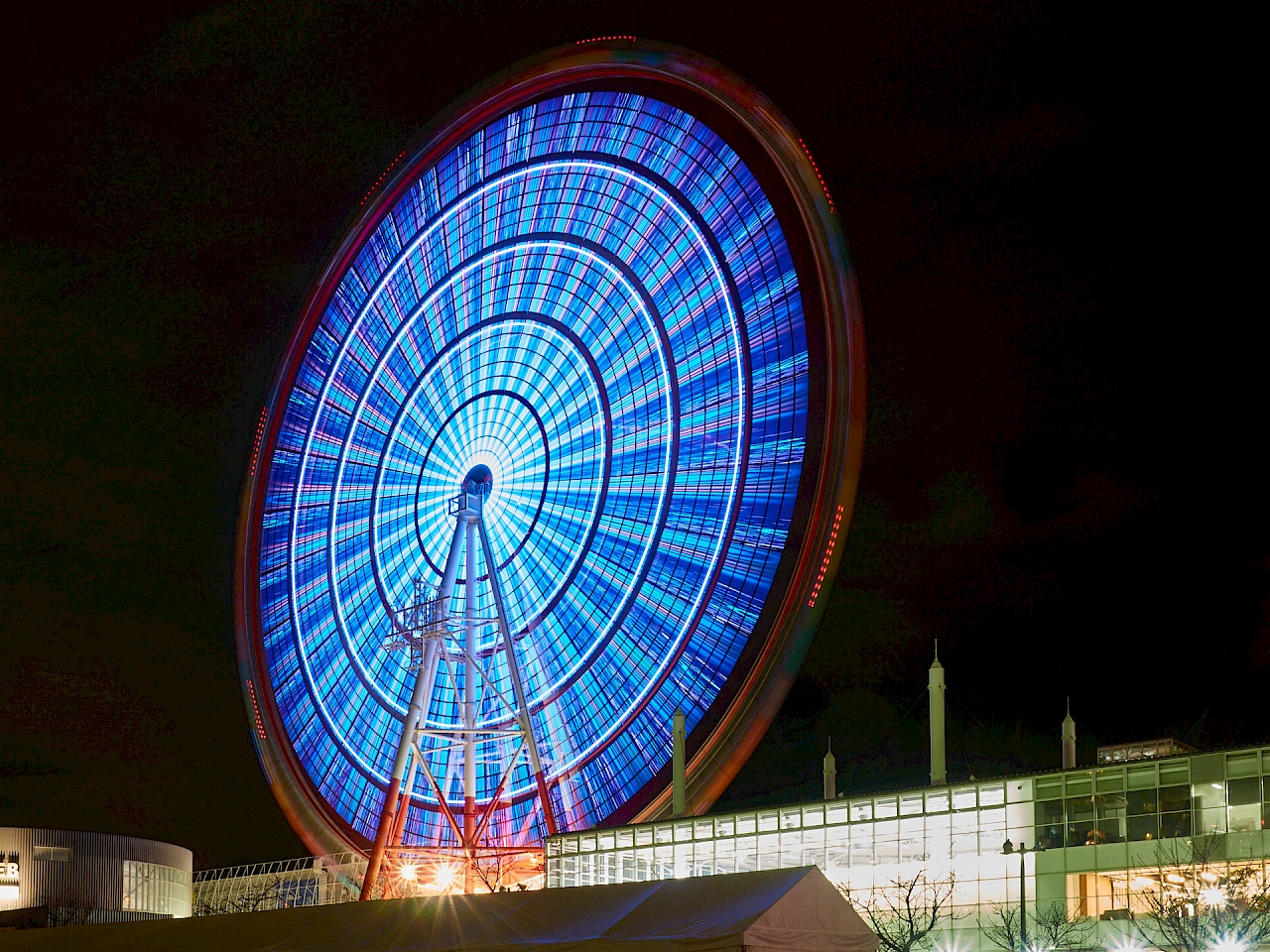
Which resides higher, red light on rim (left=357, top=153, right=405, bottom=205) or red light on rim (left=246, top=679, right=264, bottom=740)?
red light on rim (left=357, top=153, right=405, bottom=205)

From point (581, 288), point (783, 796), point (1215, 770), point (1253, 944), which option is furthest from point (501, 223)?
point (1253, 944)

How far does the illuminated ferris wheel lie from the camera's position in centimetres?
4491

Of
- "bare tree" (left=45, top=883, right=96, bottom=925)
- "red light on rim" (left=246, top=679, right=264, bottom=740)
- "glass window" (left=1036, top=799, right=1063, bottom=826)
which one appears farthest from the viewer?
"red light on rim" (left=246, top=679, right=264, bottom=740)

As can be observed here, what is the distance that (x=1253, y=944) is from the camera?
81.6 feet

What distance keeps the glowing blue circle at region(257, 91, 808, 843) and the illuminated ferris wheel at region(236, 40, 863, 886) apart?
95 millimetres

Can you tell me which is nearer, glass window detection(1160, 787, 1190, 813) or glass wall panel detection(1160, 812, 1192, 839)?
glass wall panel detection(1160, 812, 1192, 839)

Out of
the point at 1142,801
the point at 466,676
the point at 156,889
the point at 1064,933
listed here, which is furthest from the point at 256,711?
the point at 1142,801

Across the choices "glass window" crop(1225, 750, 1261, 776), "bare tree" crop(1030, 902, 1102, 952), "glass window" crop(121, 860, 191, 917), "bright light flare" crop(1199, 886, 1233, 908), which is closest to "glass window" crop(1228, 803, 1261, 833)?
"glass window" crop(1225, 750, 1261, 776)

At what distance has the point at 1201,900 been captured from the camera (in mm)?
26688

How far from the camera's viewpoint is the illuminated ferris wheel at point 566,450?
44906mm

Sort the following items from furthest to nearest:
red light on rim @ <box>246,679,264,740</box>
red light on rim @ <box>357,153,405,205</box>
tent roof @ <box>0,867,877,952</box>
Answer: red light on rim @ <box>246,679,264,740</box> → red light on rim @ <box>357,153,405,205</box> → tent roof @ <box>0,867,877,952</box>

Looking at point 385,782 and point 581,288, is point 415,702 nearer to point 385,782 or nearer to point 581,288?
point 385,782

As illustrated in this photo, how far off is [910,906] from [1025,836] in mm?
3241

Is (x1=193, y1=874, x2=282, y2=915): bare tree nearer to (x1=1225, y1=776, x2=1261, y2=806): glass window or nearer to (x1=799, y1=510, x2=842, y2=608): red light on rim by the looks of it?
(x1=799, y1=510, x2=842, y2=608): red light on rim
